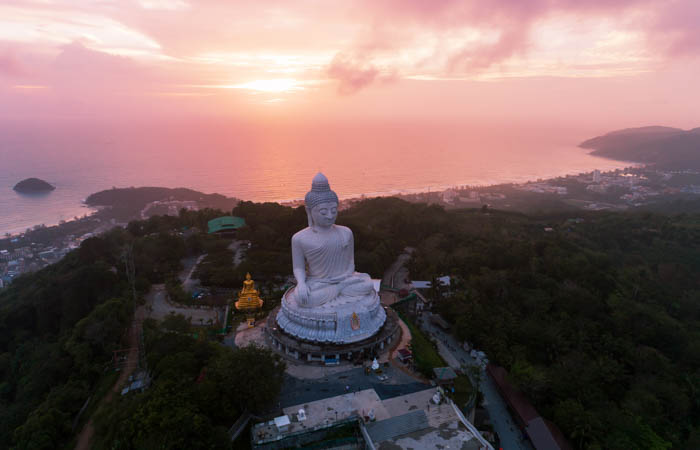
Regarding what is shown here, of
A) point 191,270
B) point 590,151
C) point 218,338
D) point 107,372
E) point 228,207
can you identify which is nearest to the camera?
point 107,372

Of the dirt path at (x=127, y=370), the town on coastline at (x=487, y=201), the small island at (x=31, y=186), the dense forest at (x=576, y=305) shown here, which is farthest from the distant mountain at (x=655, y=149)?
the small island at (x=31, y=186)

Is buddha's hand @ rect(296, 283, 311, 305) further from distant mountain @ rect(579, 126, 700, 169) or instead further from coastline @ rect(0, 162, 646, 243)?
Answer: distant mountain @ rect(579, 126, 700, 169)

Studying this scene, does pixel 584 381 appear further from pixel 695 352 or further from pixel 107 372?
pixel 107 372

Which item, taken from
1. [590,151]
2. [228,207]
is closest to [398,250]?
[228,207]

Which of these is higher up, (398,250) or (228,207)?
(398,250)

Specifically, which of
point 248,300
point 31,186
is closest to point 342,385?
point 248,300

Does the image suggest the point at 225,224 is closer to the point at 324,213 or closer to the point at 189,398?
the point at 324,213
